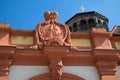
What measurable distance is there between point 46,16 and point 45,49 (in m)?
2.17

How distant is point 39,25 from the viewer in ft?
44.9

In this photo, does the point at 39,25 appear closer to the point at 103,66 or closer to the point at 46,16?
the point at 46,16

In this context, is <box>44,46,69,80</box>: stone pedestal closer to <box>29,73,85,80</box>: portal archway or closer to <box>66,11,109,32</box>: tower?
<box>29,73,85,80</box>: portal archway

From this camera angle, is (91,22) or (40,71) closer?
(40,71)

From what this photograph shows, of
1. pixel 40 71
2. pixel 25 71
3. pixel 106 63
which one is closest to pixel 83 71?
pixel 106 63

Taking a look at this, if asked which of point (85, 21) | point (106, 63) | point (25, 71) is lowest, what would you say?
point (25, 71)

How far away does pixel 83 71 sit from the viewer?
13.0 metres

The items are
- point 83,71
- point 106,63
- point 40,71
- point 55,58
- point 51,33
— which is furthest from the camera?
point 51,33

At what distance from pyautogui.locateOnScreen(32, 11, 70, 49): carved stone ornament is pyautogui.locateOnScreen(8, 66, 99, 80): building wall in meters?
1.03

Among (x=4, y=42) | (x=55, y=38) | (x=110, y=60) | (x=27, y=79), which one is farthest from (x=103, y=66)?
(x=4, y=42)

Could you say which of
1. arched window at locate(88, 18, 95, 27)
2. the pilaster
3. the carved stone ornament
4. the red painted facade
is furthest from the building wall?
arched window at locate(88, 18, 95, 27)

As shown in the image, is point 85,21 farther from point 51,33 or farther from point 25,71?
point 25,71

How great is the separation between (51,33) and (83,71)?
223cm

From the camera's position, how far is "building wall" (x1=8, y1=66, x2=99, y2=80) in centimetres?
1234
